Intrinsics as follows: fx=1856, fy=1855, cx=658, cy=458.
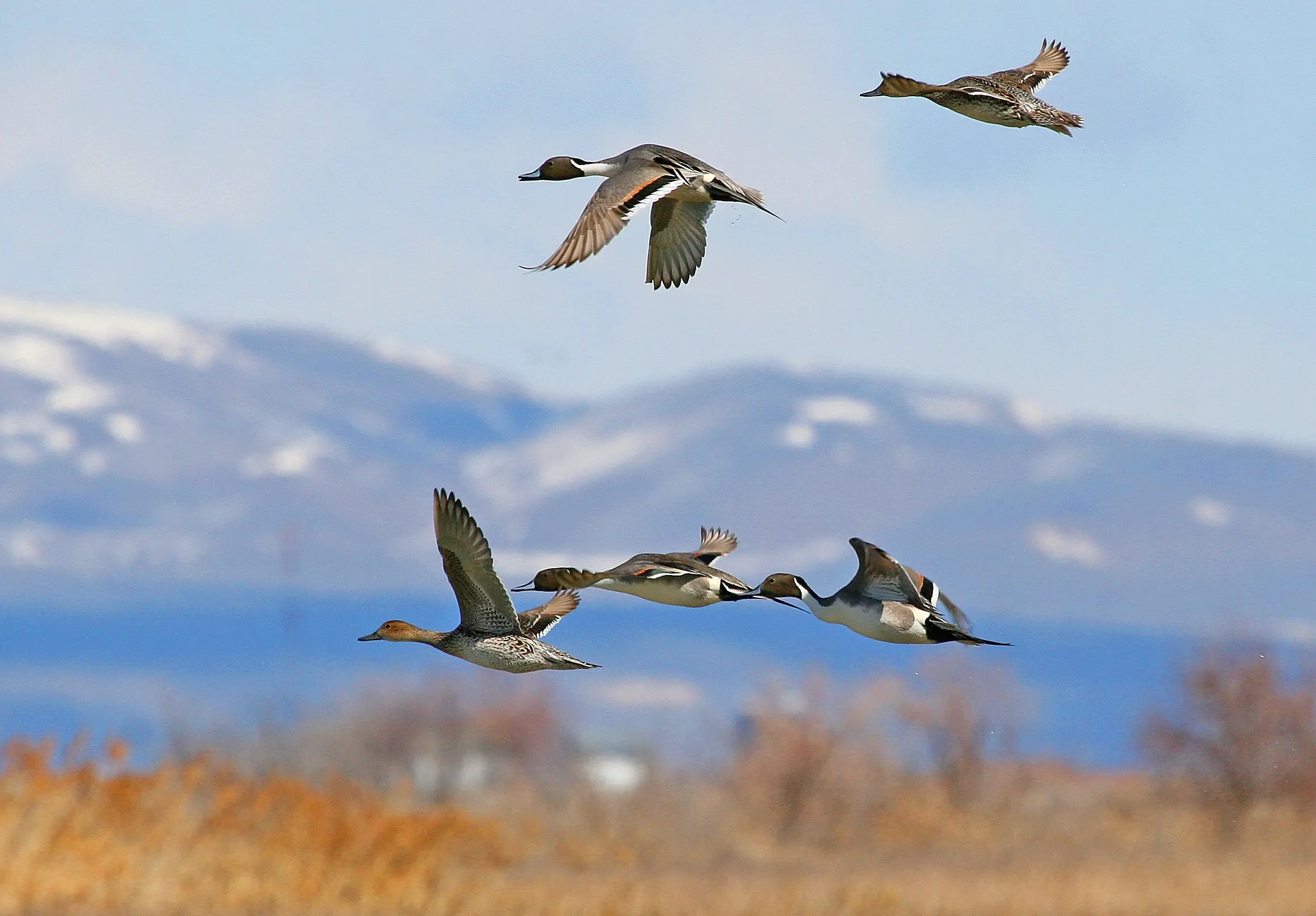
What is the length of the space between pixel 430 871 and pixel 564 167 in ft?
46.7

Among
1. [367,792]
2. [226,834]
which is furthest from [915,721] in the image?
[226,834]

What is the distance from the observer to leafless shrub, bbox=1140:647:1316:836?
1522 inches

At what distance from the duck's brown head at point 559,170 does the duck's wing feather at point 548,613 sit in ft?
6.03

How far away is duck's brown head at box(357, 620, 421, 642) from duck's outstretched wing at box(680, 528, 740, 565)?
3.17ft

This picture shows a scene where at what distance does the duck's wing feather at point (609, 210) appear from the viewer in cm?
618

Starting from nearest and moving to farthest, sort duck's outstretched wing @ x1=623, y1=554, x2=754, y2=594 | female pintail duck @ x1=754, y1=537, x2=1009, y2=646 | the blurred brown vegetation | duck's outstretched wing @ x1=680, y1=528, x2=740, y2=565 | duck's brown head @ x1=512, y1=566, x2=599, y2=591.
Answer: duck's brown head @ x1=512, y1=566, x2=599, y2=591, duck's outstretched wing @ x1=623, y1=554, x2=754, y2=594, female pintail duck @ x1=754, y1=537, x2=1009, y2=646, duck's outstretched wing @ x1=680, y1=528, x2=740, y2=565, the blurred brown vegetation

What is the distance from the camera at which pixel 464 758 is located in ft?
149

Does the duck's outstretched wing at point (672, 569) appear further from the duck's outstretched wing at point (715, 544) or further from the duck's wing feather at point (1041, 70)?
the duck's wing feather at point (1041, 70)

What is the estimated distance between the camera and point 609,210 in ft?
20.5

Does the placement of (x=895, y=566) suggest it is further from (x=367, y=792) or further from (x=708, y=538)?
(x=367, y=792)

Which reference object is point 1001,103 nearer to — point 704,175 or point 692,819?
point 704,175

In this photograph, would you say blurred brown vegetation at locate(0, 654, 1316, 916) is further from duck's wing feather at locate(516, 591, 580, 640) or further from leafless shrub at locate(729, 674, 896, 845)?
duck's wing feather at locate(516, 591, 580, 640)

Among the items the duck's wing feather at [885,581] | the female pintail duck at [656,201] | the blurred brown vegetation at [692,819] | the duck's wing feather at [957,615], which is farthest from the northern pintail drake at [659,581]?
the blurred brown vegetation at [692,819]

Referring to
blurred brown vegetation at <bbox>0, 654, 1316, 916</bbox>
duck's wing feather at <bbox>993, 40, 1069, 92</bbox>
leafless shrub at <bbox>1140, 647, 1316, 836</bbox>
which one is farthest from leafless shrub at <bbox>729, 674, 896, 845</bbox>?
duck's wing feather at <bbox>993, 40, 1069, 92</bbox>
